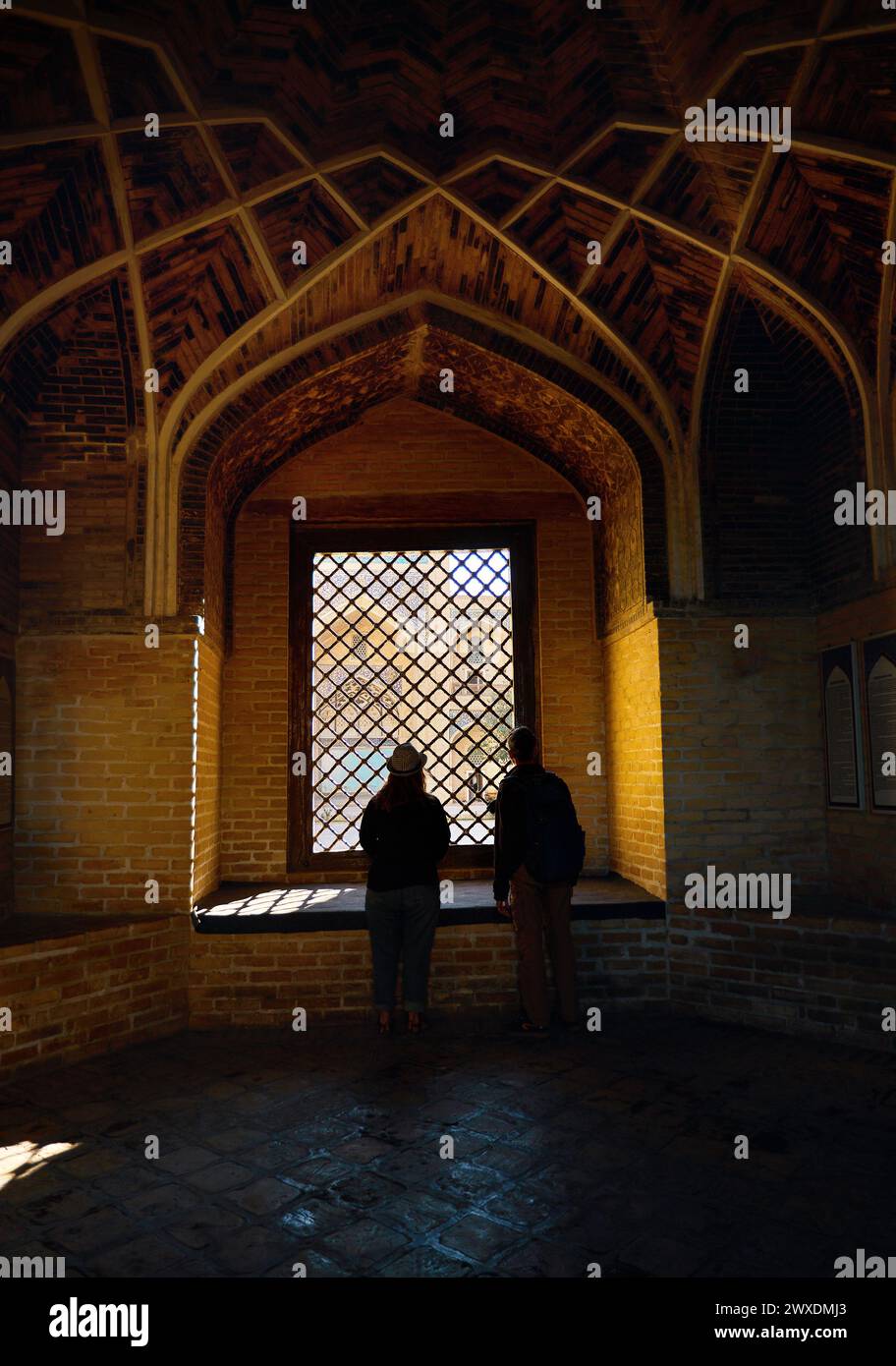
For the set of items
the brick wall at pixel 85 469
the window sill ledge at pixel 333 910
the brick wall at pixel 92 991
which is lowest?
the brick wall at pixel 92 991

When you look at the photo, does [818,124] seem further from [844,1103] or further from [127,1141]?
[127,1141]

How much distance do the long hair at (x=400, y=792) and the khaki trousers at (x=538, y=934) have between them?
29.8 inches

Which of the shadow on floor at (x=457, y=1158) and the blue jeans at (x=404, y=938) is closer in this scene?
the shadow on floor at (x=457, y=1158)

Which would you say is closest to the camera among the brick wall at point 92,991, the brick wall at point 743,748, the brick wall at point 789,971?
the brick wall at point 92,991

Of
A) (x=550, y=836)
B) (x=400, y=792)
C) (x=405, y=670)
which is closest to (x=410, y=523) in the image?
(x=405, y=670)

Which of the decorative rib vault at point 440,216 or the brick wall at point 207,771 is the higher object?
the decorative rib vault at point 440,216

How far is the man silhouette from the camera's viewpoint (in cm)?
502

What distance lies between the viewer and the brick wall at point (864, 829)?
5.17 meters

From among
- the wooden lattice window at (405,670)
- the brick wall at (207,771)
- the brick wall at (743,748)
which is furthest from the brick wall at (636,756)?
Result: the brick wall at (207,771)

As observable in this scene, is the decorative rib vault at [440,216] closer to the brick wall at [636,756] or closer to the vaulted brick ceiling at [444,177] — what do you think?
the vaulted brick ceiling at [444,177]

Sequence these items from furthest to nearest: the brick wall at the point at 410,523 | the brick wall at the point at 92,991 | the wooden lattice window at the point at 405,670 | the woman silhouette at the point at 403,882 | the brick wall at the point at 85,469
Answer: the wooden lattice window at the point at 405,670
the brick wall at the point at 410,523
the brick wall at the point at 85,469
the woman silhouette at the point at 403,882
the brick wall at the point at 92,991

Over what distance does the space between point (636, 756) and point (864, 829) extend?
1.57m

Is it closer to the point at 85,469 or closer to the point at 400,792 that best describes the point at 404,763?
the point at 400,792
